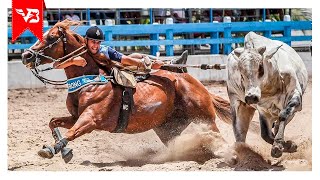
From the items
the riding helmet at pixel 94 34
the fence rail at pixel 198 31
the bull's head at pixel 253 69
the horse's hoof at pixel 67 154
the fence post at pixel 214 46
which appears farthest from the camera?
the fence post at pixel 214 46

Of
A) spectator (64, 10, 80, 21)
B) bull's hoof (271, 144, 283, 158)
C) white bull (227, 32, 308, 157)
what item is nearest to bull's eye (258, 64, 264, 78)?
white bull (227, 32, 308, 157)

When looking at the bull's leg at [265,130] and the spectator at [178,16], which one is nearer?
the bull's leg at [265,130]

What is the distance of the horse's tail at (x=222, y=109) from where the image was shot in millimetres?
9680

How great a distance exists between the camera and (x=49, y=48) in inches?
355

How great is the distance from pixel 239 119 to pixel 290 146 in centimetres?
74

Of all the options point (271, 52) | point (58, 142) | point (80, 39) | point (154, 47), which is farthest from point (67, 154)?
point (154, 47)

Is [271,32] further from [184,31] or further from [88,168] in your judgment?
[88,168]

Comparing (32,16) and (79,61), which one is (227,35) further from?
(32,16)

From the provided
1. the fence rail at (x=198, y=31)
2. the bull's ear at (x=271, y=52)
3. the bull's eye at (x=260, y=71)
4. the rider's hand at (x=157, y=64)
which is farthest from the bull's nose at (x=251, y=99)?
the fence rail at (x=198, y=31)

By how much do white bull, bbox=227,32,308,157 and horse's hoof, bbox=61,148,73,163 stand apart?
6.31 feet

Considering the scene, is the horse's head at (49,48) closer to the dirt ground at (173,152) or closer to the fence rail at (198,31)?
the dirt ground at (173,152)

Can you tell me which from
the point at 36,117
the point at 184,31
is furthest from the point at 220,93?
the point at 36,117

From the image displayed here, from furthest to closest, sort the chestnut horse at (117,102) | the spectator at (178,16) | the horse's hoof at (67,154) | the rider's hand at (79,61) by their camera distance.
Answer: the spectator at (178,16)
the rider's hand at (79,61)
the chestnut horse at (117,102)
the horse's hoof at (67,154)

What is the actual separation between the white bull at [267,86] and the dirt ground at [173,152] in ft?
0.88
